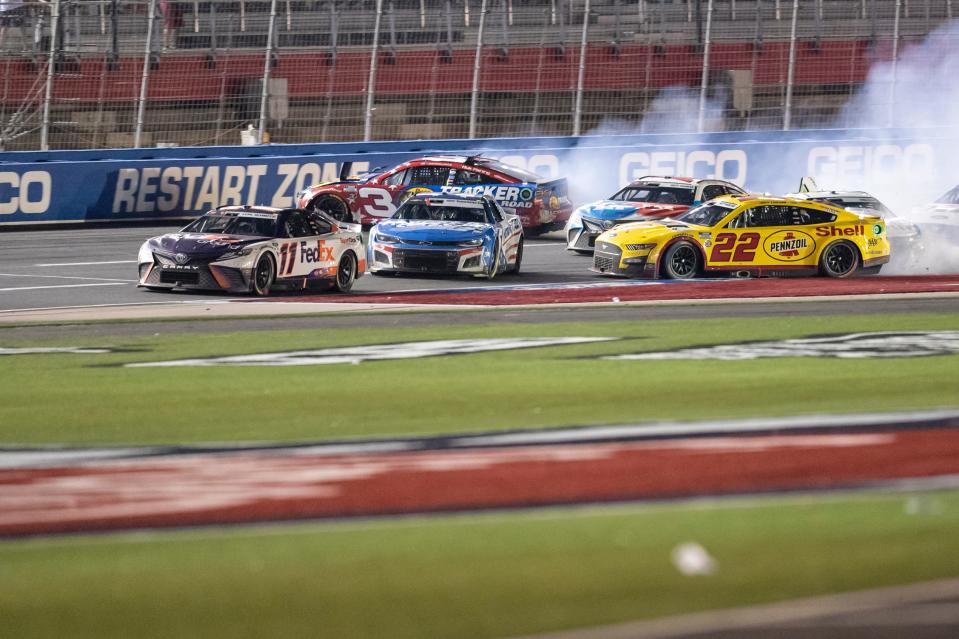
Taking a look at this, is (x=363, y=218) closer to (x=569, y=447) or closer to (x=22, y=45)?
(x=22, y=45)

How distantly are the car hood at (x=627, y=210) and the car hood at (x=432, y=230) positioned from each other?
2792 millimetres

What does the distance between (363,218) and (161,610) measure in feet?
64.7

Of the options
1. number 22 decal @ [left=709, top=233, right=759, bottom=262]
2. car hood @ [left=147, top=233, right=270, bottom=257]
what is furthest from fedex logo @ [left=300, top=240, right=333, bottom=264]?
number 22 decal @ [left=709, top=233, right=759, bottom=262]

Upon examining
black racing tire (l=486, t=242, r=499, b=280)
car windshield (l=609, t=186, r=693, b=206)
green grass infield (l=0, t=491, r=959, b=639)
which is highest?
car windshield (l=609, t=186, r=693, b=206)

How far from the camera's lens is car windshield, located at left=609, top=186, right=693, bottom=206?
23484 millimetres

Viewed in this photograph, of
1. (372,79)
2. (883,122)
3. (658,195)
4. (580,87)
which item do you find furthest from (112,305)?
(883,122)

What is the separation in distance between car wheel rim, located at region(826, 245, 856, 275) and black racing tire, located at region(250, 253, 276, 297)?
7645mm

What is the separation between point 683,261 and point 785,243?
1468mm

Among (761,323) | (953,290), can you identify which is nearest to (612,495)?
(761,323)

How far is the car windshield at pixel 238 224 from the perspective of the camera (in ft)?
60.3

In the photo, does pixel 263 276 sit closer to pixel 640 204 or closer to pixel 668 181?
pixel 640 204

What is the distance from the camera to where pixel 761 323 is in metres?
15.6

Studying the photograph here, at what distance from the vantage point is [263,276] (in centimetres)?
1822

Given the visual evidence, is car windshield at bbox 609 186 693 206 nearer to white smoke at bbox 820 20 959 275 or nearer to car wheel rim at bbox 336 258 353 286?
car wheel rim at bbox 336 258 353 286
